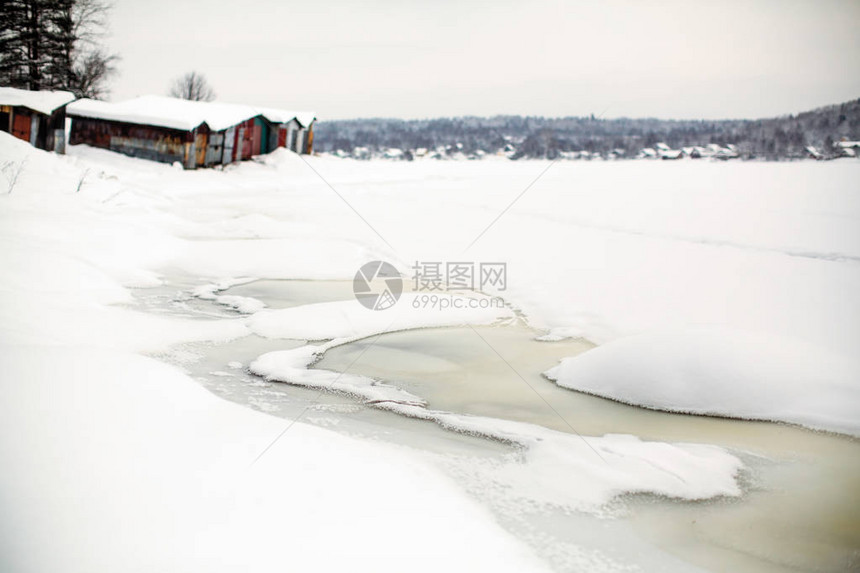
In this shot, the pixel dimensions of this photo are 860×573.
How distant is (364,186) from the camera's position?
2586 centimetres

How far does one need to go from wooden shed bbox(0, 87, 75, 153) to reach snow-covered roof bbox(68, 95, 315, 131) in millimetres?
2785

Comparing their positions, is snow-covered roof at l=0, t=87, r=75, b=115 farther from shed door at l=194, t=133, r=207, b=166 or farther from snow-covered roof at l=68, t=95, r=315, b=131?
shed door at l=194, t=133, r=207, b=166

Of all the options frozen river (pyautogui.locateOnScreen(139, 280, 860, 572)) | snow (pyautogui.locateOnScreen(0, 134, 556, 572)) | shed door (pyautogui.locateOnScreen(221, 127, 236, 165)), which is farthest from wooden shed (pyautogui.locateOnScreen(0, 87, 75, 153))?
snow (pyautogui.locateOnScreen(0, 134, 556, 572))

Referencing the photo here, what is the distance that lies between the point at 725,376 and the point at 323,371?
12.6 ft

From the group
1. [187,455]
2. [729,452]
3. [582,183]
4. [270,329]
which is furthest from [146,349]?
[582,183]

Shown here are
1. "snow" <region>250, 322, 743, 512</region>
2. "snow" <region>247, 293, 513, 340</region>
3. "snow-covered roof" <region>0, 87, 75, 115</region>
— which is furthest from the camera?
"snow-covered roof" <region>0, 87, 75, 115</region>

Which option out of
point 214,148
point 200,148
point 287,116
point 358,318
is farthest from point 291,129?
point 358,318

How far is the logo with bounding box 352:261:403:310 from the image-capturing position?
9.55 meters

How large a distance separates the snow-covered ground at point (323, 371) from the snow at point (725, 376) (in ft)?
0.08

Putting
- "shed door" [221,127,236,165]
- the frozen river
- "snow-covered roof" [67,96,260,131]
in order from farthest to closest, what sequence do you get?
"shed door" [221,127,236,165], "snow-covered roof" [67,96,260,131], the frozen river

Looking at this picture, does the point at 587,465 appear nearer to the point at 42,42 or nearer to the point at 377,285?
the point at 377,285

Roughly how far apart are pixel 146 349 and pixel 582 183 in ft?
81.2

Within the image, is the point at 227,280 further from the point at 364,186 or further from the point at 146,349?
the point at 364,186

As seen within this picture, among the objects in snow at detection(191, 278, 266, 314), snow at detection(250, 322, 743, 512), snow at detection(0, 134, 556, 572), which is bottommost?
snow at detection(250, 322, 743, 512)
